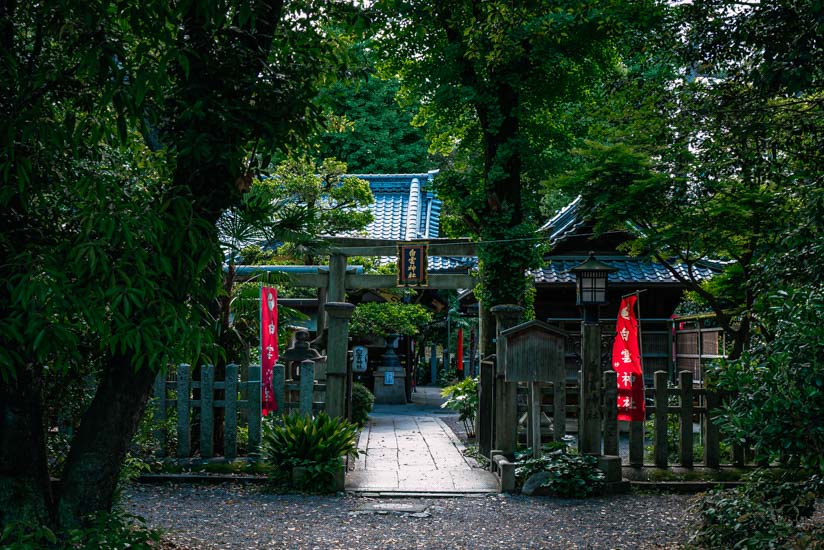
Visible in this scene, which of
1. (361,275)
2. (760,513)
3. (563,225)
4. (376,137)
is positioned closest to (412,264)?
(361,275)

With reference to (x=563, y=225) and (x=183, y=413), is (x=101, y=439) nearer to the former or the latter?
(x=183, y=413)

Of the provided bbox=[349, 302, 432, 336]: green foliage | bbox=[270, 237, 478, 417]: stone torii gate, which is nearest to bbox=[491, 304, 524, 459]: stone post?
bbox=[270, 237, 478, 417]: stone torii gate

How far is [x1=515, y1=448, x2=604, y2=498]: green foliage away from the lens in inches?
320

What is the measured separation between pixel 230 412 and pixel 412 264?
5.26 meters

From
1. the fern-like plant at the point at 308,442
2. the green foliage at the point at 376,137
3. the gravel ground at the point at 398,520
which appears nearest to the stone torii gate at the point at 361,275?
the fern-like plant at the point at 308,442

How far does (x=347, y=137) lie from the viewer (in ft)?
89.0

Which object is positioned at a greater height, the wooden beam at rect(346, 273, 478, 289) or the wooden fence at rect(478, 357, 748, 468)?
the wooden beam at rect(346, 273, 478, 289)

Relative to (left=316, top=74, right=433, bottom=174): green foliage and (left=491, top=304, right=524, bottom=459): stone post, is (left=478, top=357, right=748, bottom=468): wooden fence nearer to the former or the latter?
(left=491, top=304, right=524, bottom=459): stone post

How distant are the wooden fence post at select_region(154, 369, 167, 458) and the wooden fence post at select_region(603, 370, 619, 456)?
17.2ft

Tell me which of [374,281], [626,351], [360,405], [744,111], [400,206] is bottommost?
[360,405]

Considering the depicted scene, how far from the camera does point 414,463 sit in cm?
1038

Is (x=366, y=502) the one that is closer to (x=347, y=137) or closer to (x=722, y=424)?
(x=722, y=424)

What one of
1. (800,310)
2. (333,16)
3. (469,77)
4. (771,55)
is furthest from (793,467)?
(469,77)

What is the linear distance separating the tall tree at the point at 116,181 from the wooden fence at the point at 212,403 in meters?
4.19
